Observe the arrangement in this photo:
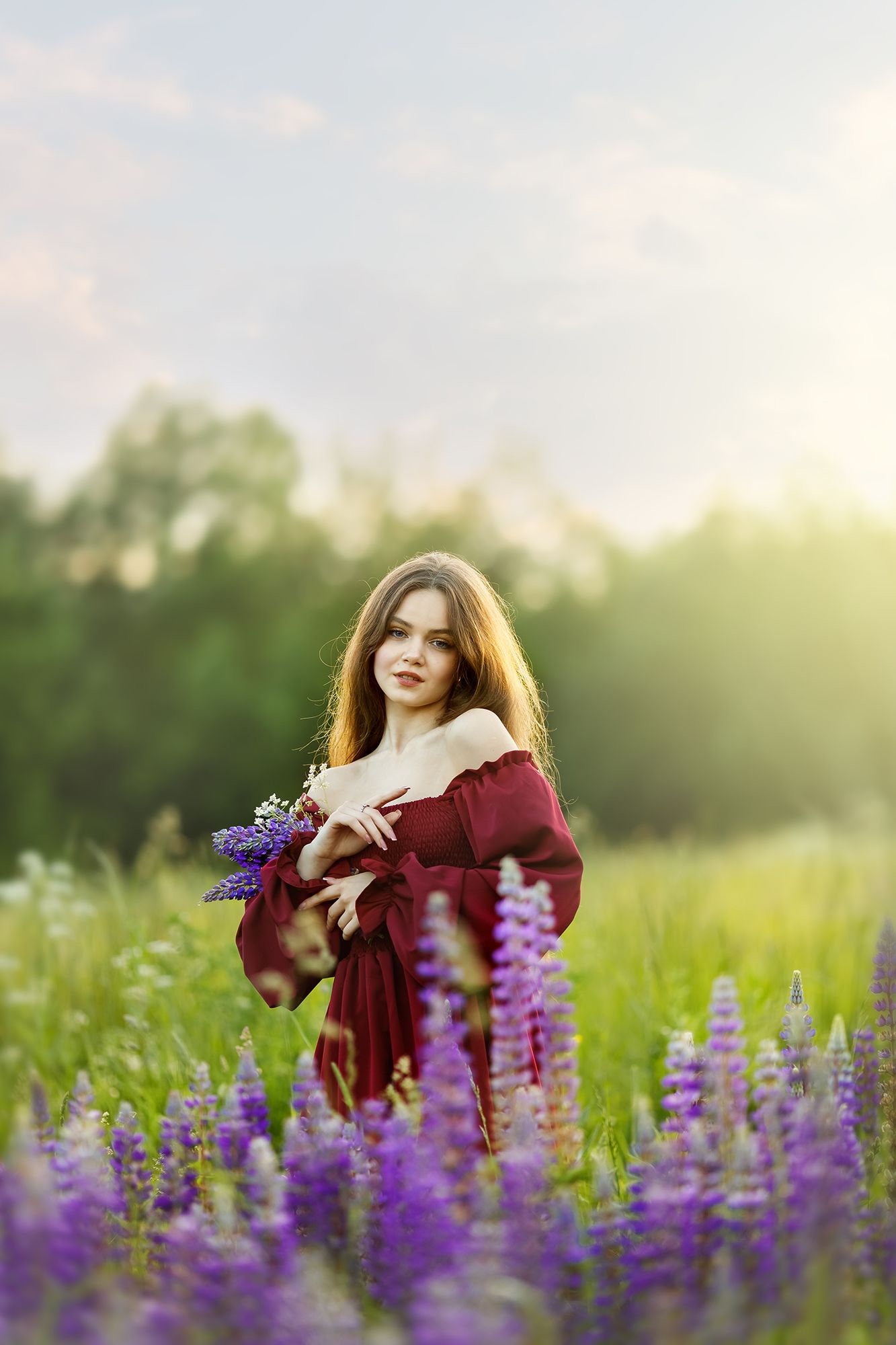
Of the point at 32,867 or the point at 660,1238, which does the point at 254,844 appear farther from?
the point at 32,867

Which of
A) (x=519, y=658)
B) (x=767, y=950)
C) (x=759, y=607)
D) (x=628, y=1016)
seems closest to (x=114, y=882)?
(x=519, y=658)

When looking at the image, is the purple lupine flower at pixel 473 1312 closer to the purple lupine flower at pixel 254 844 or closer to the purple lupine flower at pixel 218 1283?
the purple lupine flower at pixel 218 1283

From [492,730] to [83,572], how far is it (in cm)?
2500

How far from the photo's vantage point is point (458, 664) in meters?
3.99

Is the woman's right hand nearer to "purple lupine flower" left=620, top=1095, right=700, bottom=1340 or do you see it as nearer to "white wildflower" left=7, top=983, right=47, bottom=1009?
"purple lupine flower" left=620, top=1095, right=700, bottom=1340

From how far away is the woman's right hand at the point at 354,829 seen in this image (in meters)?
3.44

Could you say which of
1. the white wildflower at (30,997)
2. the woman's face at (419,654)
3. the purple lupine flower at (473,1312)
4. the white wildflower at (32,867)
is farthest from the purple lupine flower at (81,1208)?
the white wildflower at (32,867)

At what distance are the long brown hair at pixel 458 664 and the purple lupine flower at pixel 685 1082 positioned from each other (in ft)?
5.42

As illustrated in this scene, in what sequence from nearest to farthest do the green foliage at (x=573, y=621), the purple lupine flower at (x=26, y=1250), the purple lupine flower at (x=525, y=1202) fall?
the purple lupine flower at (x=26, y=1250), the purple lupine flower at (x=525, y=1202), the green foliage at (x=573, y=621)

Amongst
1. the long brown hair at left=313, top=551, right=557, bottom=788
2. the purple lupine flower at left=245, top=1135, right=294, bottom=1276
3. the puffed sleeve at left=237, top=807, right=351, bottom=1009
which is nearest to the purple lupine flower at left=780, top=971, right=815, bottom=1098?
the purple lupine flower at left=245, top=1135, right=294, bottom=1276

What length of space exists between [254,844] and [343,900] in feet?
1.31

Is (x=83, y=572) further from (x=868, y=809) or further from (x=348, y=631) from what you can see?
(x=348, y=631)

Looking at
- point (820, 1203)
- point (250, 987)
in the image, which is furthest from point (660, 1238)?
point (250, 987)

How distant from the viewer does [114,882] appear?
505cm
